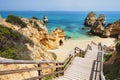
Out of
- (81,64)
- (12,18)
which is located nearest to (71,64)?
(81,64)

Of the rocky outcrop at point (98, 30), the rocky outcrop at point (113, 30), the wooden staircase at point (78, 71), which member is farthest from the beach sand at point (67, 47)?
the rocky outcrop at point (98, 30)

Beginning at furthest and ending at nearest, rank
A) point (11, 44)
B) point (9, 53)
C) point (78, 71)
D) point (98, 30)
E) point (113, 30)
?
point (98, 30)
point (113, 30)
point (11, 44)
point (78, 71)
point (9, 53)

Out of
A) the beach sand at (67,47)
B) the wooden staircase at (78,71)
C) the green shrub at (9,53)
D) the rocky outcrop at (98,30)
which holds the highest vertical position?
the green shrub at (9,53)

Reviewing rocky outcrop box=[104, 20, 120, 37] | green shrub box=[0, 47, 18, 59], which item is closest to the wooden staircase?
green shrub box=[0, 47, 18, 59]

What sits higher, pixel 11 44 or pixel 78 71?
pixel 11 44

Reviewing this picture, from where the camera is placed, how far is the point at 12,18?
77.4 feet

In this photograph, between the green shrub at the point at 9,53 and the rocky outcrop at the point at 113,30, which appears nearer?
the green shrub at the point at 9,53

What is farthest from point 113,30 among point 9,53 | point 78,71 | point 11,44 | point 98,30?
point 9,53

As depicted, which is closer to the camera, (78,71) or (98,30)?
(78,71)

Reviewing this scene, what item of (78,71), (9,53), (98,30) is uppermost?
(9,53)

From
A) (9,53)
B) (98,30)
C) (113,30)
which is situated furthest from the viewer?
(98,30)

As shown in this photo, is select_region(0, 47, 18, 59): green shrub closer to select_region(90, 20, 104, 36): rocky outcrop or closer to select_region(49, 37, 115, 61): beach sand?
select_region(49, 37, 115, 61): beach sand

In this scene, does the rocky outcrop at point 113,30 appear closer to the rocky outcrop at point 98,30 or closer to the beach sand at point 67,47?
the rocky outcrop at point 98,30

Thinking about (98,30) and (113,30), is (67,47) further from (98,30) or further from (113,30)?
(98,30)
